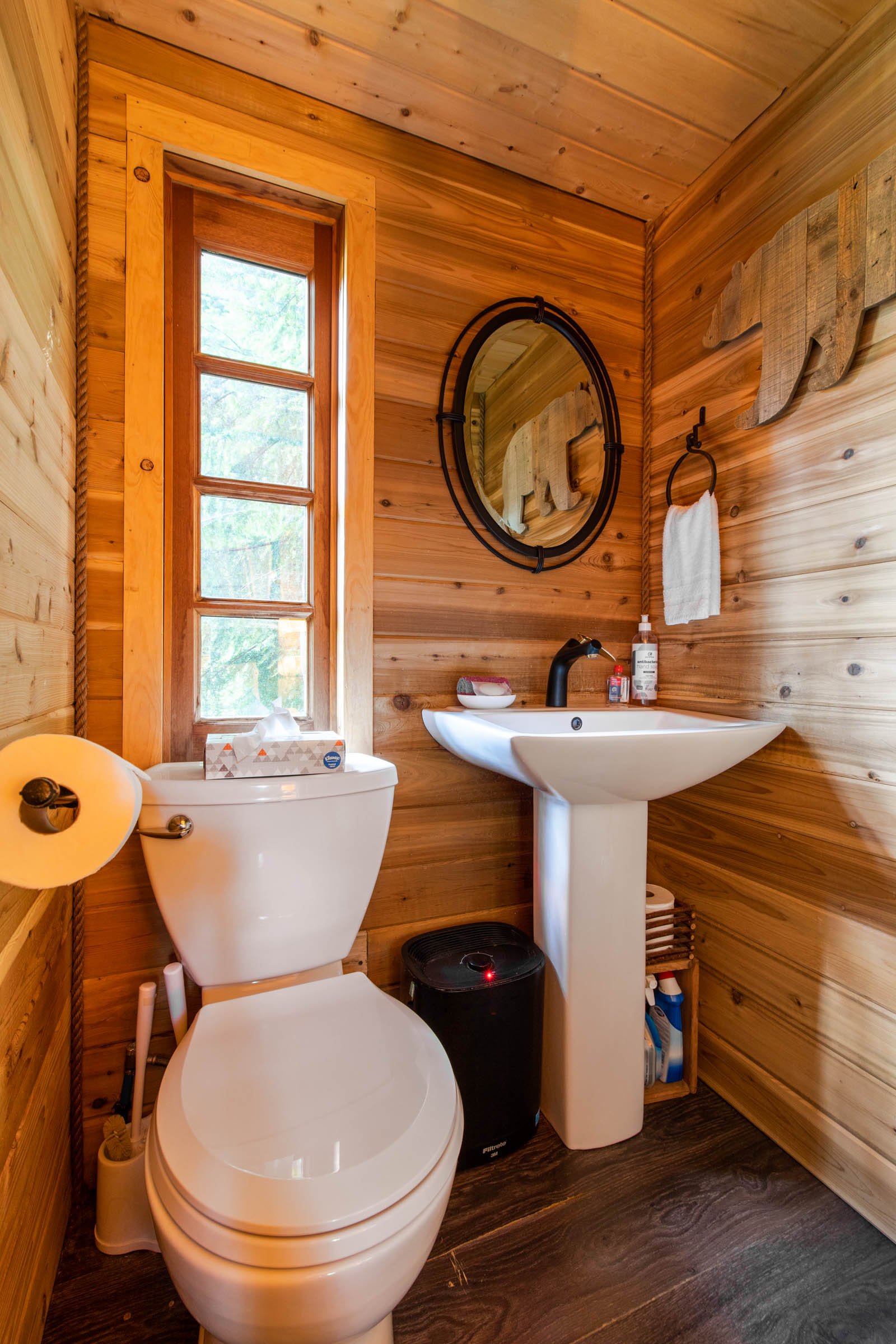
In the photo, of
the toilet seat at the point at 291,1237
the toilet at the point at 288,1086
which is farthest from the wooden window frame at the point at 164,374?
the toilet seat at the point at 291,1237

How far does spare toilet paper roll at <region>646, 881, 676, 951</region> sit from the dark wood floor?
0.39 metres

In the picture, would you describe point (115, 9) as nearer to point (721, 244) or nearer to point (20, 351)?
point (20, 351)

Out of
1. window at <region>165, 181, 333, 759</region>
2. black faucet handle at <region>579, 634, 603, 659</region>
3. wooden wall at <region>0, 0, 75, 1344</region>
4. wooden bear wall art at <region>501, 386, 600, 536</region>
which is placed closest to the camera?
wooden wall at <region>0, 0, 75, 1344</region>

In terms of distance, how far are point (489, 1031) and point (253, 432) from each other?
1368mm

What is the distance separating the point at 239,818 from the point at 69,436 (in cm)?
76

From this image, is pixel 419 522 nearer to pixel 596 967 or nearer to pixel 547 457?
pixel 547 457

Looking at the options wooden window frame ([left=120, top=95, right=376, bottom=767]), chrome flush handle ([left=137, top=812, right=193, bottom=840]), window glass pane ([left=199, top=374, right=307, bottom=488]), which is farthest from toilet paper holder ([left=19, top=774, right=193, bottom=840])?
window glass pane ([left=199, top=374, right=307, bottom=488])

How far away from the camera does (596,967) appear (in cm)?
124

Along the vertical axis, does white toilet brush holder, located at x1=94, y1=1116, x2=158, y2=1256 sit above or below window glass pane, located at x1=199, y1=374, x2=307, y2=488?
below

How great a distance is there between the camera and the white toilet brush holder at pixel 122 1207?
40.8 inches

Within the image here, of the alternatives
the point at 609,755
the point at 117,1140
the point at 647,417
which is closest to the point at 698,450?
the point at 647,417

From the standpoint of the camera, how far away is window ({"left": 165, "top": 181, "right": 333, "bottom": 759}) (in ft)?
4.34

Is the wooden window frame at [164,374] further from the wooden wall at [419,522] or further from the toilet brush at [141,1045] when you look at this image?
the toilet brush at [141,1045]

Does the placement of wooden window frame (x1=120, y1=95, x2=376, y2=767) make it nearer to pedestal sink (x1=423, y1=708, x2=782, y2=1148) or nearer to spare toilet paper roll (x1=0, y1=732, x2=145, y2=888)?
pedestal sink (x1=423, y1=708, x2=782, y2=1148)
